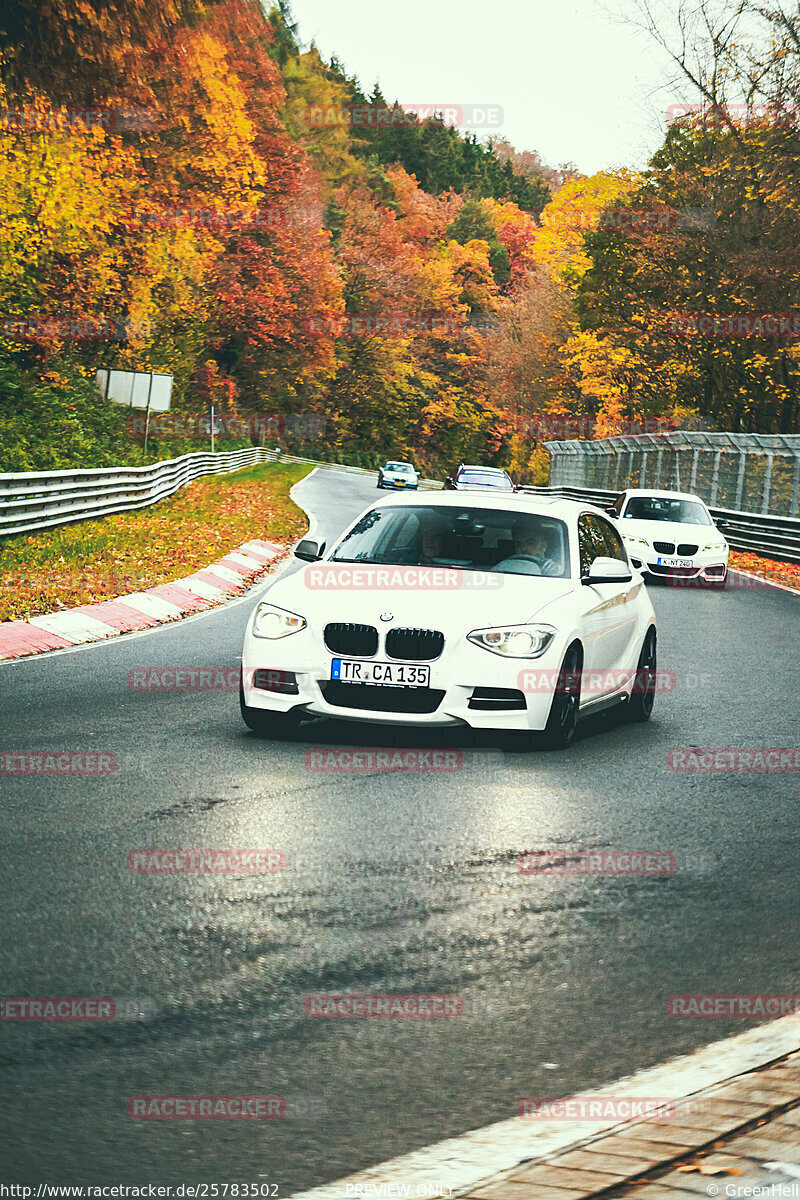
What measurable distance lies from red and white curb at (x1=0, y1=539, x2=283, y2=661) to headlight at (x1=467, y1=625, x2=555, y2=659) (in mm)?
5461

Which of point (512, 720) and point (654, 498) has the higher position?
point (654, 498)

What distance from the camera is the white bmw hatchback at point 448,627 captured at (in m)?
8.59

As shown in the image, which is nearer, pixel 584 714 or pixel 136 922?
pixel 136 922

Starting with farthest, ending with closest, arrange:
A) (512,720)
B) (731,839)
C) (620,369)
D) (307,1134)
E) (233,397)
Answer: (233,397), (620,369), (512,720), (731,839), (307,1134)

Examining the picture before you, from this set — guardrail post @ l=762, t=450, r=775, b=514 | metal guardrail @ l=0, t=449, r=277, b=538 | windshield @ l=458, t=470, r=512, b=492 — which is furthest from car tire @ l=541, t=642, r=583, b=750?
windshield @ l=458, t=470, r=512, b=492

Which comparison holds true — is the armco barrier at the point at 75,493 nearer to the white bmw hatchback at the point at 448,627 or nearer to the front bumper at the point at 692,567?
the front bumper at the point at 692,567

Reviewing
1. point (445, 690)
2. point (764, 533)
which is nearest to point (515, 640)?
point (445, 690)

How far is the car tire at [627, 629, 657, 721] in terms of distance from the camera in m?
10.5

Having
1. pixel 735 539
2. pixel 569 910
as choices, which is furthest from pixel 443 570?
pixel 735 539

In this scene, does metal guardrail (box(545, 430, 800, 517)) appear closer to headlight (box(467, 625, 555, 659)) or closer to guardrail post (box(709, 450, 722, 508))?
guardrail post (box(709, 450, 722, 508))

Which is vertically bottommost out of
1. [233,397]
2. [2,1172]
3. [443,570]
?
[2,1172]

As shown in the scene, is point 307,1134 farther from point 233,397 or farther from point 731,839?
point 233,397

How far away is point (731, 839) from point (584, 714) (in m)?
2.55

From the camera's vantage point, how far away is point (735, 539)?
116 feet
